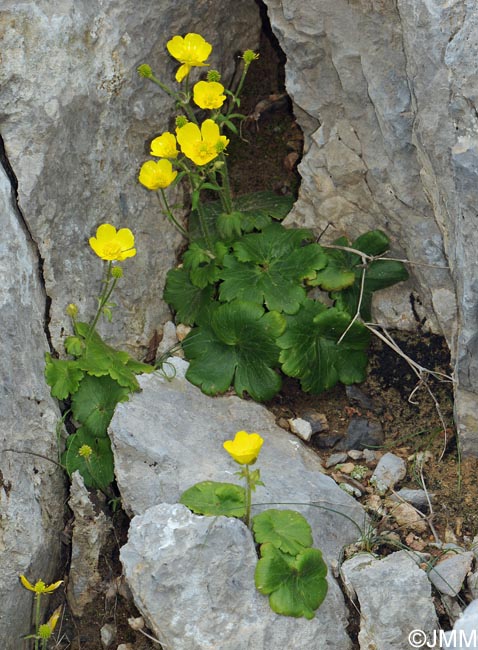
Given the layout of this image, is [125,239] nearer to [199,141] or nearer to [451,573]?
[199,141]

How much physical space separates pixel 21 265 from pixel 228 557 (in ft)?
4.53

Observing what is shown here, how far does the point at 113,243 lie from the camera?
3.48m

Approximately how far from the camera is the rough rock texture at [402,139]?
120 inches

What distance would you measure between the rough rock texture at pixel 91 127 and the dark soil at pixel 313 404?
0.37 metres

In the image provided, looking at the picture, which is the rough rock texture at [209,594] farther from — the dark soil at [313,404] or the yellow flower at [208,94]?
the yellow flower at [208,94]

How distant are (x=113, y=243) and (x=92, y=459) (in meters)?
0.87

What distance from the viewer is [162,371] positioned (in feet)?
12.1

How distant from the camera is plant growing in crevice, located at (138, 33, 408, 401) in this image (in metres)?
3.62

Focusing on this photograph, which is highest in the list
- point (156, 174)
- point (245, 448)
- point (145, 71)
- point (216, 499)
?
point (145, 71)

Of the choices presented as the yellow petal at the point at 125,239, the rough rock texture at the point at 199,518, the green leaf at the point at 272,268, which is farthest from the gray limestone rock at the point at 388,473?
the yellow petal at the point at 125,239

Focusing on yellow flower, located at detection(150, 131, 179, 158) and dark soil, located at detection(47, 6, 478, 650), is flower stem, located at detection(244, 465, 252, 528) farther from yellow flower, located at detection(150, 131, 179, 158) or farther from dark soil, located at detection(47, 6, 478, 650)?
yellow flower, located at detection(150, 131, 179, 158)

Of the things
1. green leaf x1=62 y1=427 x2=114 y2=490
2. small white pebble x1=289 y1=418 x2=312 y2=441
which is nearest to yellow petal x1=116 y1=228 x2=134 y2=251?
green leaf x1=62 y1=427 x2=114 y2=490

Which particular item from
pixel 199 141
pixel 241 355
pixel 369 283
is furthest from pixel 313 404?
pixel 199 141

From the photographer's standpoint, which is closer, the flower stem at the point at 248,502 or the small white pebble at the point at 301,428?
the flower stem at the point at 248,502
